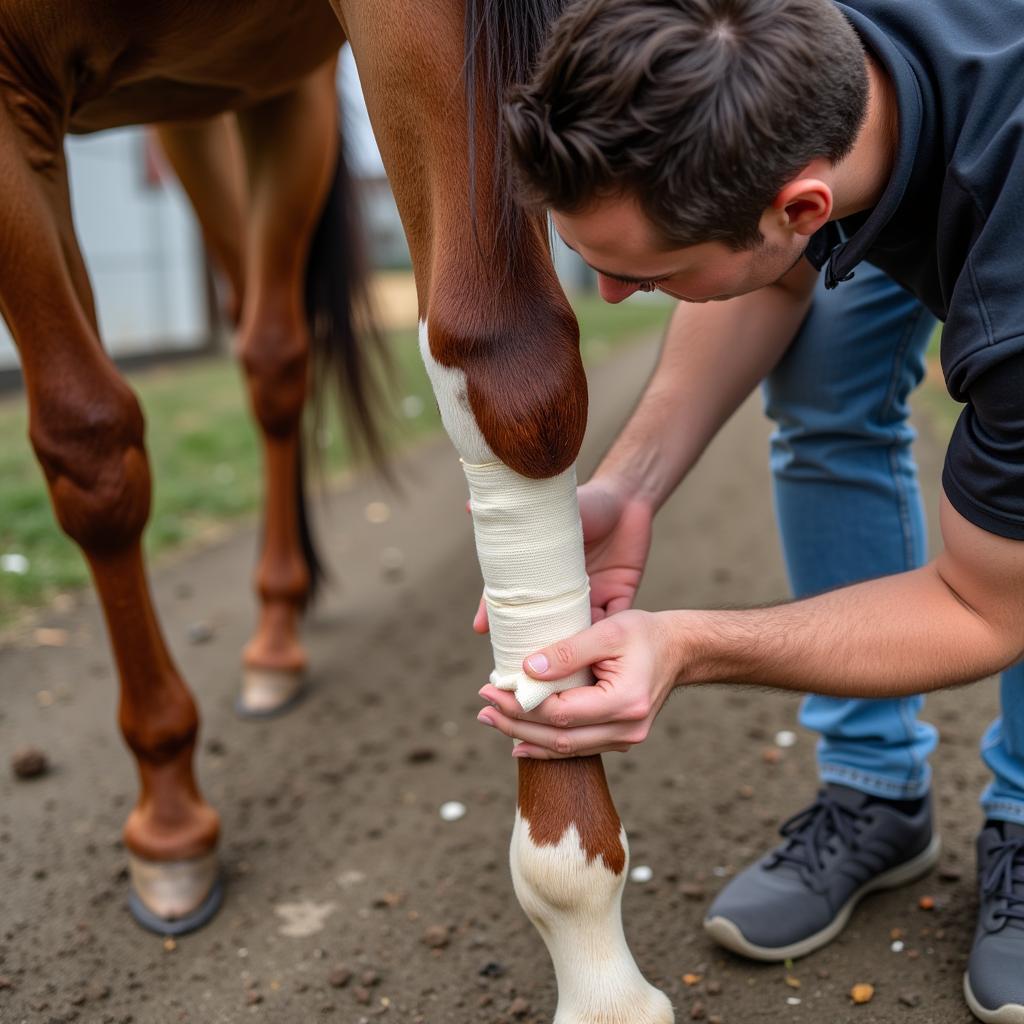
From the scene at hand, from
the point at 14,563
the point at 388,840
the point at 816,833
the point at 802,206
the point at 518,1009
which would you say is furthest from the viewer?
the point at 14,563

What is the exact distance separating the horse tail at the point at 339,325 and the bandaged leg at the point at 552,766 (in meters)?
1.47

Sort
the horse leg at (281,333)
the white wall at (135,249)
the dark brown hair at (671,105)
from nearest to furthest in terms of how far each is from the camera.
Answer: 1. the dark brown hair at (671,105)
2. the horse leg at (281,333)
3. the white wall at (135,249)

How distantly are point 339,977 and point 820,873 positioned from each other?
63cm

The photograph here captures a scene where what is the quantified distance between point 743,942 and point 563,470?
681 millimetres

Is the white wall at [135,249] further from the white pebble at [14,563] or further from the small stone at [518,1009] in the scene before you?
the small stone at [518,1009]

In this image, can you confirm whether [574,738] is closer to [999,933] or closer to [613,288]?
[613,288]

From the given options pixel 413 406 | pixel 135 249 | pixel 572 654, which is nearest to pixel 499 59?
pixel 572 654

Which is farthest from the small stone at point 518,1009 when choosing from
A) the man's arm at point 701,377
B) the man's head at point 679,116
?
the man's head at point 679,116

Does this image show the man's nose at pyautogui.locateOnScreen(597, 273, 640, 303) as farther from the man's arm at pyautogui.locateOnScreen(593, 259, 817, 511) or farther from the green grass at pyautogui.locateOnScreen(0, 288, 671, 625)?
the green grass at pyautogui.locateOnScreen(0, 288, 671, 625)

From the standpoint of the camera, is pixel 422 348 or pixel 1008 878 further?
pixel 1008 878

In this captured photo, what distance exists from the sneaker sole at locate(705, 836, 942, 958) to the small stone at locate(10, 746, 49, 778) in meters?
1.22

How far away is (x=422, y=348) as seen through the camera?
1049mm

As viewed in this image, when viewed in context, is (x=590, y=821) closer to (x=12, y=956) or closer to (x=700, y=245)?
(x=700, y=245)

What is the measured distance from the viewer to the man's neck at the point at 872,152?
1058 mm
